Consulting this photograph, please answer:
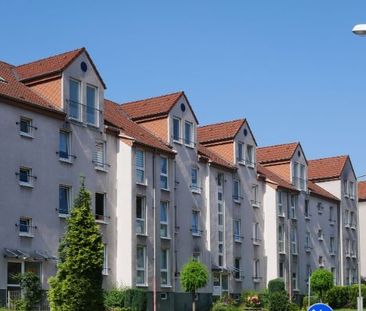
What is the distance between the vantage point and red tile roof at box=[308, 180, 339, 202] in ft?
225

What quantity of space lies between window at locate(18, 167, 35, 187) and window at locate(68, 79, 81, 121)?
4192mm

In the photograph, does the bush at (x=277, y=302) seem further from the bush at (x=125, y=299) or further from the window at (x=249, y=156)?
the bush at (x=125, y=299)

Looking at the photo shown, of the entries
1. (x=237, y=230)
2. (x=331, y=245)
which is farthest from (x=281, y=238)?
(x=331, y=245)

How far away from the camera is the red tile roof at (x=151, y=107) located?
4959 cm

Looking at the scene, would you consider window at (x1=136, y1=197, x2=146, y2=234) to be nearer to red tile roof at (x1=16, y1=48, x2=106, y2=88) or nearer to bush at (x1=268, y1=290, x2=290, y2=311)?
red tile roof at (x1=16, y1=48, x2=106, y2=88)

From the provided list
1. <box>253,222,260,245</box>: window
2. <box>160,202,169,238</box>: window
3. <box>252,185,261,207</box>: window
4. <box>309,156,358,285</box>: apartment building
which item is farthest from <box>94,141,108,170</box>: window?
<box>309,156,358,285</box>: apartment building

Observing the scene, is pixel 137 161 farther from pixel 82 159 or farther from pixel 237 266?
pixel 237 266

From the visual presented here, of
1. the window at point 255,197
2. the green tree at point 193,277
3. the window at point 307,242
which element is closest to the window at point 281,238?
the window at point 255,197

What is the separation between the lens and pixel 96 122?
43062 millimetres

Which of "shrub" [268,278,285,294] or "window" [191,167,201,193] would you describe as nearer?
"window" [191,167,201,193]

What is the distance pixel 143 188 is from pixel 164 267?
5.02 metres

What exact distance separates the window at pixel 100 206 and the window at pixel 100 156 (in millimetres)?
1513

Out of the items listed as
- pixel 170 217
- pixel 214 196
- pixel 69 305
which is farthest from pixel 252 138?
pixel 69 305

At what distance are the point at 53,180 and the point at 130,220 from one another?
565cm
